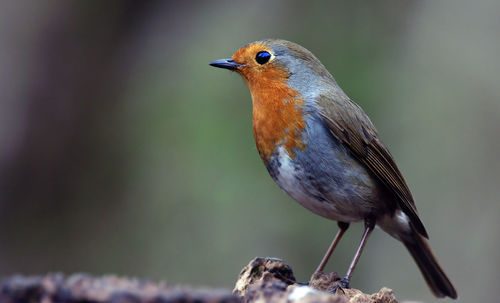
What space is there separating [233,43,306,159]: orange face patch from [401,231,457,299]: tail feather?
1.40 metres

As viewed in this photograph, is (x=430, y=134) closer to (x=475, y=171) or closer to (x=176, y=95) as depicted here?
(x=475, y=171)

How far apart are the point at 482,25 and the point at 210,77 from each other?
11.6 ft

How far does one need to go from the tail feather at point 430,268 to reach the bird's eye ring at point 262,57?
1712 mm

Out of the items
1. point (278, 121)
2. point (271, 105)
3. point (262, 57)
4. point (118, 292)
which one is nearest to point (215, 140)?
point (262, 57)

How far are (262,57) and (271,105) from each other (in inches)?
18.6

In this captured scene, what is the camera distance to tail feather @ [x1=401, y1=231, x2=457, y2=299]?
4.59 meters

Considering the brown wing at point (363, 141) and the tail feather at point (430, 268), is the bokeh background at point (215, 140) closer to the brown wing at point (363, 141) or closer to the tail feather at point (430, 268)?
the tail feather at point (430, 268)

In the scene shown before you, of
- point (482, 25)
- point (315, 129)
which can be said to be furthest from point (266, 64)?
point (482, 25)

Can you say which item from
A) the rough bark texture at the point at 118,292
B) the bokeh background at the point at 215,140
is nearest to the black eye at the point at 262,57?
the rough bark texture at the point at 118,292

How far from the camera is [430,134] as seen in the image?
7.52 m

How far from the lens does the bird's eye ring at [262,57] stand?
4.30 meters

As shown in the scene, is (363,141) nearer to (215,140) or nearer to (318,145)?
(318,145)

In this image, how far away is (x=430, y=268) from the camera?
4.62 meters

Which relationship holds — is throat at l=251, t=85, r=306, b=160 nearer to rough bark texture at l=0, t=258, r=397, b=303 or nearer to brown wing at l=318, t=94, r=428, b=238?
brown wing at l=318, t=94, r=428, b=238
